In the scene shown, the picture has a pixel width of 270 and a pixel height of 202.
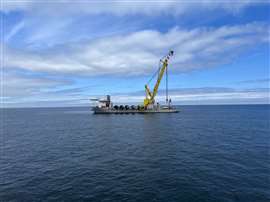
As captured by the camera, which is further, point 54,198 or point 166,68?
point 166,68

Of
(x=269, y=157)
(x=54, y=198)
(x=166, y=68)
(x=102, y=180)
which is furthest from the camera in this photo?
(x=166, y=68)

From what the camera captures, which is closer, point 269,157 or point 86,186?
point 86,186

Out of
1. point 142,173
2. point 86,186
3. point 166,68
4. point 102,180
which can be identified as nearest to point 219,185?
point 142,173

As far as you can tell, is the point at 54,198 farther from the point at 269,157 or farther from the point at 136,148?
the point at 269,157

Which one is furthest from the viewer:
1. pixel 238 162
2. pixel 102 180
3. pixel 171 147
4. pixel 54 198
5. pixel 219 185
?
pixel 171 147

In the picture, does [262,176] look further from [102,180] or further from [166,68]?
[166,68]

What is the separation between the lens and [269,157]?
899 inches

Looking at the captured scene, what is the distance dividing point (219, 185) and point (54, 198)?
13.8 m

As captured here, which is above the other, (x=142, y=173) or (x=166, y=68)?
(x=166, y=68)

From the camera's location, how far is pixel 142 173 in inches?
706

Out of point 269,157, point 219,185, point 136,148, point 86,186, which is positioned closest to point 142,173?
point 86,186

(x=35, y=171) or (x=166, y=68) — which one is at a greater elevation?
(x=166, y=68)

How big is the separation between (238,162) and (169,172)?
30.2 feet

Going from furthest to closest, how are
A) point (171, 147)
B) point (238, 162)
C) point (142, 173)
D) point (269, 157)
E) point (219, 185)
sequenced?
point (171, 147)
point (269, 157)
point (238, 162)
point (142, 173)
point (219, 185)
